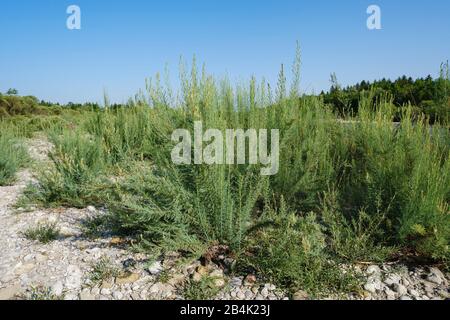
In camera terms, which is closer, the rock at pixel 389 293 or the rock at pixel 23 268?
the rock at pixel 389 293

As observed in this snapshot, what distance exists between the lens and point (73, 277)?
2.29 metres

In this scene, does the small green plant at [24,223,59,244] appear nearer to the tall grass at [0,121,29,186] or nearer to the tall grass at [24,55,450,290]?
the tall grass at [24,55,450,290]

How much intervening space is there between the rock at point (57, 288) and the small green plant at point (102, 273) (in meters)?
0.17

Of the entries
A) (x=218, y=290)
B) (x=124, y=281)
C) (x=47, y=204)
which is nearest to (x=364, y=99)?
(x=218, y=290)

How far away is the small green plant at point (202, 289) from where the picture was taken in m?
2.06

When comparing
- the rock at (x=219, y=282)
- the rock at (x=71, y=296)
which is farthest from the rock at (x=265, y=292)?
the rock at (x=71, y=296)

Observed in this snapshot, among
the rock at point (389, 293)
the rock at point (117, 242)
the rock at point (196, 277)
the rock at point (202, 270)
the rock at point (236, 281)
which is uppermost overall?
the rock at point (117, 242)

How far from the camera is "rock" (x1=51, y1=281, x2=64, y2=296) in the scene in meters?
2.15

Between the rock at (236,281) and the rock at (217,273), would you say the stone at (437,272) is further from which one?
the rock at (217,273)

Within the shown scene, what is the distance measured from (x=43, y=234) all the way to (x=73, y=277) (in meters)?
0.74

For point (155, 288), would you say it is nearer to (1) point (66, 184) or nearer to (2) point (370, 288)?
(2) point (370, 288)

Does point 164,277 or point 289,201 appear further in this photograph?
point 289,201

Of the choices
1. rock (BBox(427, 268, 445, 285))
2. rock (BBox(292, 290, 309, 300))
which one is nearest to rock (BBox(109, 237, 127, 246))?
rock (BBox(292, 290, 309, 300))

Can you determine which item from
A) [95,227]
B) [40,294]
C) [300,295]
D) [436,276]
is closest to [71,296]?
[40,294]
